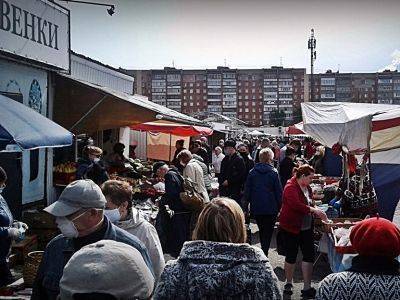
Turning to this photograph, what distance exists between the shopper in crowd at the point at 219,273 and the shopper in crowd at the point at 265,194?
487 centimetres

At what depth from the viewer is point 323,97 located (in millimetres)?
128000

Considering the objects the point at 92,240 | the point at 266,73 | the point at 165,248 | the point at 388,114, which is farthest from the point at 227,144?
the point at 266,73

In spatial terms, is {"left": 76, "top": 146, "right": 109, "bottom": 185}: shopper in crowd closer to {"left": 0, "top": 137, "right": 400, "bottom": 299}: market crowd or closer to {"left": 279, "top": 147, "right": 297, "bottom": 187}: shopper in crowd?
{"left": 0, "top": 137, "right": 400, "bottom": 299}: market crowd

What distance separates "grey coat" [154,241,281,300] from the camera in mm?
2645

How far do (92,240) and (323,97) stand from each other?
5072 inches

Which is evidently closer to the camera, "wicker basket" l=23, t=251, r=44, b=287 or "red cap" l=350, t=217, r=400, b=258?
"red cap" l=350, t=217, r=400, b=258

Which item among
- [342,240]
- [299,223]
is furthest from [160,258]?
[299,223]

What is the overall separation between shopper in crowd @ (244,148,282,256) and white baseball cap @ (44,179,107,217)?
4.62 metres

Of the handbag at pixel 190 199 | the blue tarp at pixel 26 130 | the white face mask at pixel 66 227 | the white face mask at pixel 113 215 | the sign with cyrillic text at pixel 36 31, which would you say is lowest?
the handbag at pixel 190 199

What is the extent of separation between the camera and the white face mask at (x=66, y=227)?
10.3ft

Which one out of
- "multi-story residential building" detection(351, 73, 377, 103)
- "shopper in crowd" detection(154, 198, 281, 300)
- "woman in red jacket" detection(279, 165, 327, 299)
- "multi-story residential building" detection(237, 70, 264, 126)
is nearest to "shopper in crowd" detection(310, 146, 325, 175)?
"woman in red jacket" detection(279, 165, 327, 299)

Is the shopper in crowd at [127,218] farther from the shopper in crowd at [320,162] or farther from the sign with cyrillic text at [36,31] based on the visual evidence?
the shopper in crowd at [320,162]

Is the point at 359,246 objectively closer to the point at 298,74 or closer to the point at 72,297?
the point at 72,297

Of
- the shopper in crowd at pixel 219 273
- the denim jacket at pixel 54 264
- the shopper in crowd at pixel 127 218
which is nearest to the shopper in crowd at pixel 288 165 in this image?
the shopper in crowd at pixel 127 218
